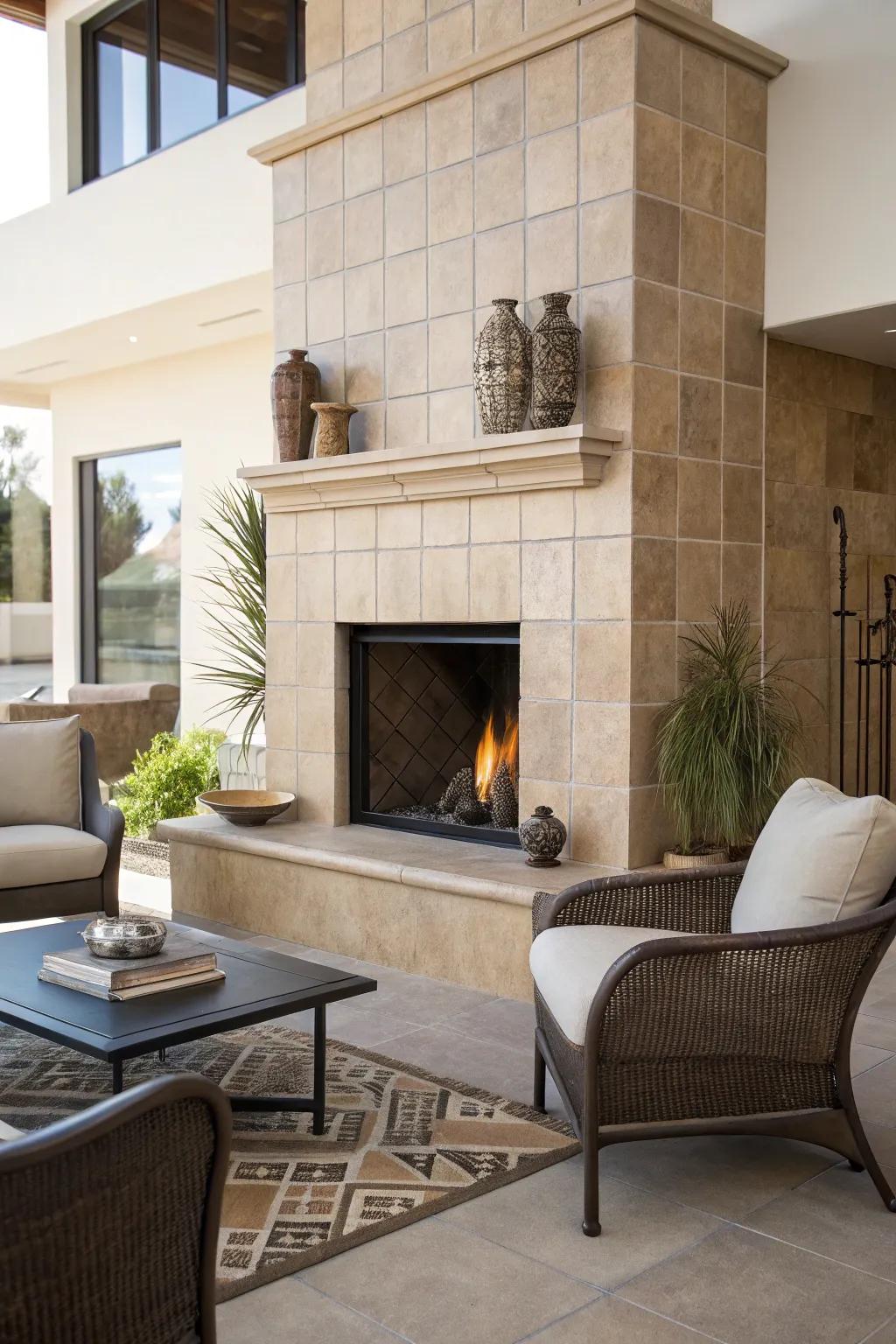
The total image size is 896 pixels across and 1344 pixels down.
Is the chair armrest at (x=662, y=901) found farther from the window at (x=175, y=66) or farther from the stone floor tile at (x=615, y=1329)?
the window at (x=175, y=66)

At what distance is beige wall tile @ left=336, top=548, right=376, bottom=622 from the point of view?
4863mm

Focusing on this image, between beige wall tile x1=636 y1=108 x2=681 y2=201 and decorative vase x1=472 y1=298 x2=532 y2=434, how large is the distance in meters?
0.56

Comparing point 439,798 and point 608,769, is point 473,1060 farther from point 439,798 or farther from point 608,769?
point 439,798

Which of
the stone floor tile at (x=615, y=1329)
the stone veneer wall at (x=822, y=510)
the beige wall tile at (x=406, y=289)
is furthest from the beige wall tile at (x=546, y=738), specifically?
the stone floor tile at (x=615, y=1329)

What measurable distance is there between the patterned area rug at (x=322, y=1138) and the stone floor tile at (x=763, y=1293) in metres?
0.48

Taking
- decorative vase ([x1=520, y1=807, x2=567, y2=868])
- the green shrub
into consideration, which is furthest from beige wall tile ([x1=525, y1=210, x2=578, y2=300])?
the green shrub

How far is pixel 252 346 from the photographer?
793cm

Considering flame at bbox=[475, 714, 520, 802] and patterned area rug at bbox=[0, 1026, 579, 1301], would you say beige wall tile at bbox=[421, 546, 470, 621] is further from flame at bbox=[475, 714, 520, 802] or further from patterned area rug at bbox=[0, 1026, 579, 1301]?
patterned area rug at bbox=[0, 1026, 579, 1301]

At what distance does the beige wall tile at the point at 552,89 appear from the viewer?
421 cm

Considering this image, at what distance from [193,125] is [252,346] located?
1300 mm

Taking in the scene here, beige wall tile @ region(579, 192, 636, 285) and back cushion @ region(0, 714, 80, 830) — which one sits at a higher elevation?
beige wall tile @ region(579, 192, 636, 285)

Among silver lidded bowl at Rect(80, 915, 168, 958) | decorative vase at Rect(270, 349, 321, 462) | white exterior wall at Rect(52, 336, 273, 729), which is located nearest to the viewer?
silver lidded bowl at Rect(80, 915, 168, 958)

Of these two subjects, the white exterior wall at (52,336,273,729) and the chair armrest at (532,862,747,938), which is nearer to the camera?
the chair armrest at (532,862,747,938)

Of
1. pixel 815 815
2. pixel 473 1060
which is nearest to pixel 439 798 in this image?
pixel 473 1060
